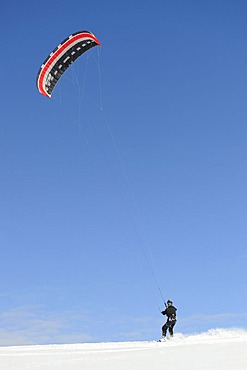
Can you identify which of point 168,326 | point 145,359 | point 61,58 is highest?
point 61,58

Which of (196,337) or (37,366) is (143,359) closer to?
(37,366)

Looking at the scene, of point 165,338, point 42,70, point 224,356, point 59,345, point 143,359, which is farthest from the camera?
point 42,70

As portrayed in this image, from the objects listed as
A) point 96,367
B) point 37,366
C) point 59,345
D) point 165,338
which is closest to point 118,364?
point 96,367

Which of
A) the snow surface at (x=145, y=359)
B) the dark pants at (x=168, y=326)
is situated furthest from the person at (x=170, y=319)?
the snow surface at (x=145, y=359)

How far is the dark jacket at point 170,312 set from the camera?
65.6 feet

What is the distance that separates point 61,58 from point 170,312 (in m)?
13.4

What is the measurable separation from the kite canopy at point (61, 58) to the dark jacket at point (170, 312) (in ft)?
39.5

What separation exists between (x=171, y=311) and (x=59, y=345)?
4952mm

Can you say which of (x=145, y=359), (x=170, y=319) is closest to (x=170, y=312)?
(x=170, y=319)

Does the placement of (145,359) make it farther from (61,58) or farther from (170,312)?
(61,58)

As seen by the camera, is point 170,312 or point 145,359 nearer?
point 145,359

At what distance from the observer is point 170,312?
65.8 ft

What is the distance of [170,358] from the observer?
11.6m

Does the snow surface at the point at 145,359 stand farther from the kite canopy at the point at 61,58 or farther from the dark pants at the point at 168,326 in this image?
the kite canopy at the point at 61,58
